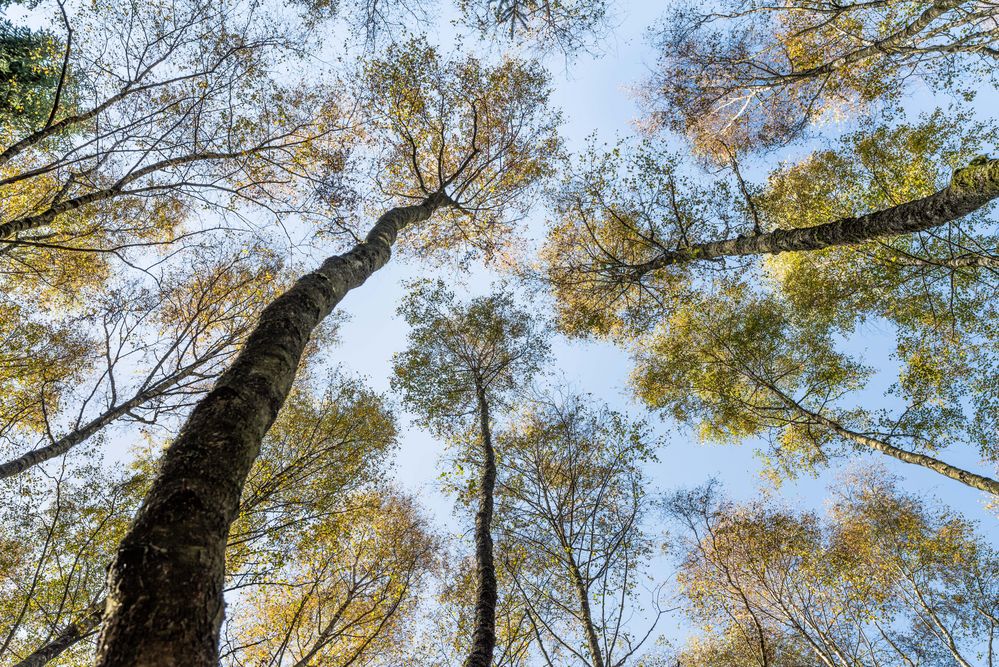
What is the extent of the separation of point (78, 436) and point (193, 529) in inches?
313

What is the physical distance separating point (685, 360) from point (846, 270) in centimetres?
463

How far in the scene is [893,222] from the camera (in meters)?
6.29

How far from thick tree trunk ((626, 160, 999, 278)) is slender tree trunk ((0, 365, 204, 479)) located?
11706 millimetres

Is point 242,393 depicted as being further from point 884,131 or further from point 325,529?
point 884,131

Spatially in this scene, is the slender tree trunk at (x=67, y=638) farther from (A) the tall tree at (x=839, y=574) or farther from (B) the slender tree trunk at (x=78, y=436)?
(A) the tall tree at (x=839, y=574)

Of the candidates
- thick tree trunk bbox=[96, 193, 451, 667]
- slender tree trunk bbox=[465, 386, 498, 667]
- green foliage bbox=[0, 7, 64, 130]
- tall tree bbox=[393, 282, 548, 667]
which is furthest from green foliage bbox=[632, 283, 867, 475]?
green foliage bbox=[0, 7, 64, 130]

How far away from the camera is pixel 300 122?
9.67 metres

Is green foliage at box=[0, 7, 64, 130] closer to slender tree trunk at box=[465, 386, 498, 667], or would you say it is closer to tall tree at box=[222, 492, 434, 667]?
tall tree at box=[222, 492, 434, 667]

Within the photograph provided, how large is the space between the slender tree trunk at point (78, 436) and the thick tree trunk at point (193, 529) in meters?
6.74

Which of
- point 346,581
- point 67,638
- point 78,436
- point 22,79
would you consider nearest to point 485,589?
point 346,581

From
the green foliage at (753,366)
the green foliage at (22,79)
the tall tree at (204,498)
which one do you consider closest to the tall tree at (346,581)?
the tall tree at (204,498)

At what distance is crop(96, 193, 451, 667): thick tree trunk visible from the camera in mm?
1497

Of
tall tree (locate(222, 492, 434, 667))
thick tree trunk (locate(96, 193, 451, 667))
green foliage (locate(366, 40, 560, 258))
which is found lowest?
thick tree trunk (locate(96, 193, 451, 667))

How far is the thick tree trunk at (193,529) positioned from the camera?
1.50 metres
